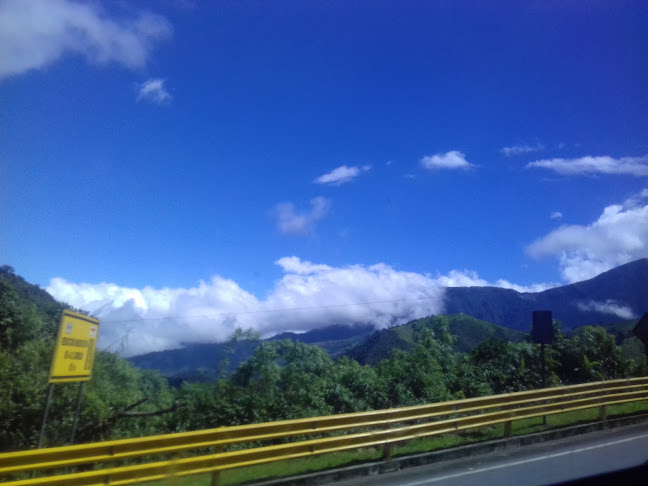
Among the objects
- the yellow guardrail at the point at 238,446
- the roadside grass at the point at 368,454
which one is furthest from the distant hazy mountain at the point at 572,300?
the yellow guardrail at the point at 238,446

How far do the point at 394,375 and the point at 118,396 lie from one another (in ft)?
35.3

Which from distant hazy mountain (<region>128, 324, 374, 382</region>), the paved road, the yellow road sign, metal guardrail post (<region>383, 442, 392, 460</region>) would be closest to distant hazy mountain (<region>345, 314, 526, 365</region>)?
distant hazy mountain (<region>128, 324, 374, 382</region>)

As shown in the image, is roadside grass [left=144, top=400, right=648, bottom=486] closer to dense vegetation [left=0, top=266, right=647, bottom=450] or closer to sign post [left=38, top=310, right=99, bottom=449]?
sign post [left=38, top=310, right=99, bottom=449]

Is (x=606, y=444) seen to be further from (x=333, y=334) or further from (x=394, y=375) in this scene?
(x=333, y=334)

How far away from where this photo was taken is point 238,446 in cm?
1156

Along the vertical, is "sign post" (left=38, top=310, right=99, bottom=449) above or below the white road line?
above

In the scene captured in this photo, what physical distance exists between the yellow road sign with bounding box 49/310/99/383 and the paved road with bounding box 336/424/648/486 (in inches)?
196

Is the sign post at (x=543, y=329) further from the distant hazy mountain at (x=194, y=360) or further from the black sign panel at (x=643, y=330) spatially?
the distant hazy mountain at (x=194, y=360)

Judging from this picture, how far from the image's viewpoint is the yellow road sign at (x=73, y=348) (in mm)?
7566

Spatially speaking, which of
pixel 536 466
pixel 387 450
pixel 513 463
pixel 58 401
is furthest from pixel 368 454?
pixel 58 401

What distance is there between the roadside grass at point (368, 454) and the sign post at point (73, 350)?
227 centimetres

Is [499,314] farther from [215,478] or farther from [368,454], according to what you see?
[215,478]

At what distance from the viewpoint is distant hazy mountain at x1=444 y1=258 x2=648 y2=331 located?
269 ft

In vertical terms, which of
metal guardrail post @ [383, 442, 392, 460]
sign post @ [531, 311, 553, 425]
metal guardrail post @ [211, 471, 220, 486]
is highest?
sign post @ [531, 311, 553, 425]
